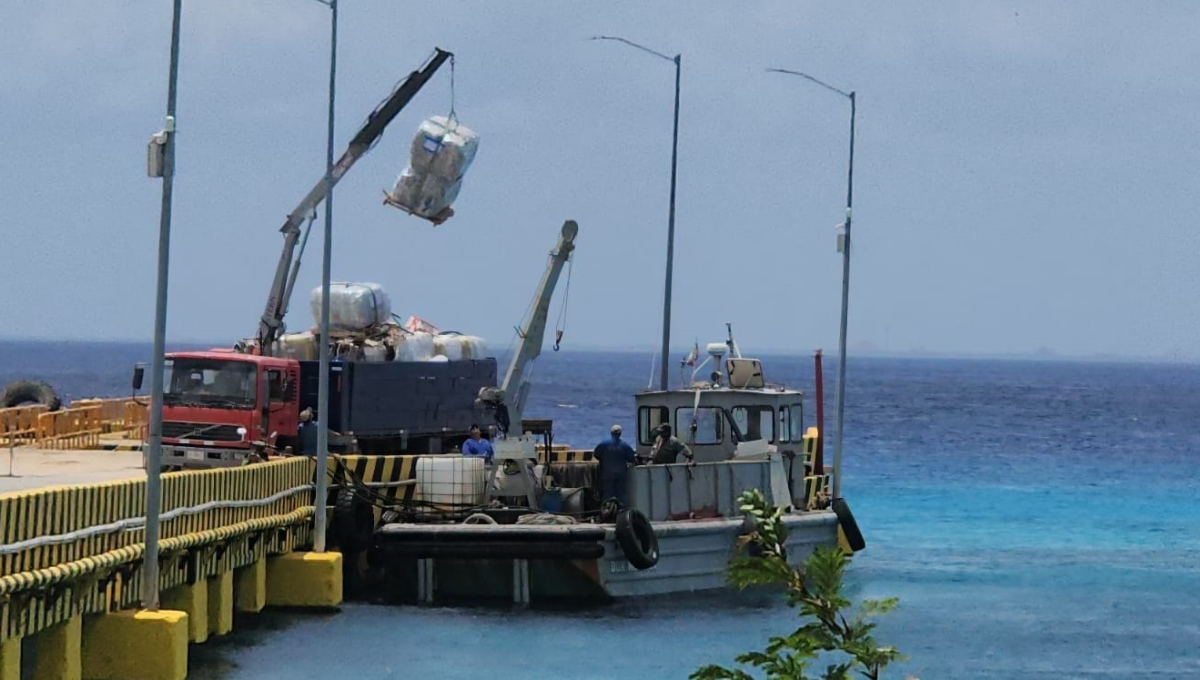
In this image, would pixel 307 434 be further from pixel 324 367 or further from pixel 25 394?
pixel 25 394

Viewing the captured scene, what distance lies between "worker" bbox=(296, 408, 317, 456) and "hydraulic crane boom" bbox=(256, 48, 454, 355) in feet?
18.9

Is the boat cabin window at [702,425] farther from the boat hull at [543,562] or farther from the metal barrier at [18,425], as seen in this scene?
the metal barrier at [18,425]

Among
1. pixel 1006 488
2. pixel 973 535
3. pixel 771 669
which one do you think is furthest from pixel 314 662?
Result: pixel 1006 488

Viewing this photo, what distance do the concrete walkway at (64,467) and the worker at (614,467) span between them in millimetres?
6680

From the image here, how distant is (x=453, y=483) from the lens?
28.8 meters

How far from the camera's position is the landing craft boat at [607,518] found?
27328 mm

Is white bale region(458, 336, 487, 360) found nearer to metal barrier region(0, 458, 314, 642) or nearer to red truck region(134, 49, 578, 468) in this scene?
red truck region(134, 49, 578, 468)

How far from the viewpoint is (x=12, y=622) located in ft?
58.5

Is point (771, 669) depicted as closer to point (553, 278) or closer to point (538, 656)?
point (538, 656)

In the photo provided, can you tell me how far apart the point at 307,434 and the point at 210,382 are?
1.67 m

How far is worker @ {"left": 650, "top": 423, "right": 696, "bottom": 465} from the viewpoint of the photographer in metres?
29.7

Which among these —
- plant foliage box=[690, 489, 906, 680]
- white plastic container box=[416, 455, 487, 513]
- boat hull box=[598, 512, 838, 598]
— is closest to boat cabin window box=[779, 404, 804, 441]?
boat hull box=[598, 512, 838, 598]

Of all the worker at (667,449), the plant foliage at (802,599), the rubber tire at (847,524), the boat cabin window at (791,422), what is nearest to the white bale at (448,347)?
the boat cabin window at (791,422)

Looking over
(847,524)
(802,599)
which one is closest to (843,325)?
(847,524)
